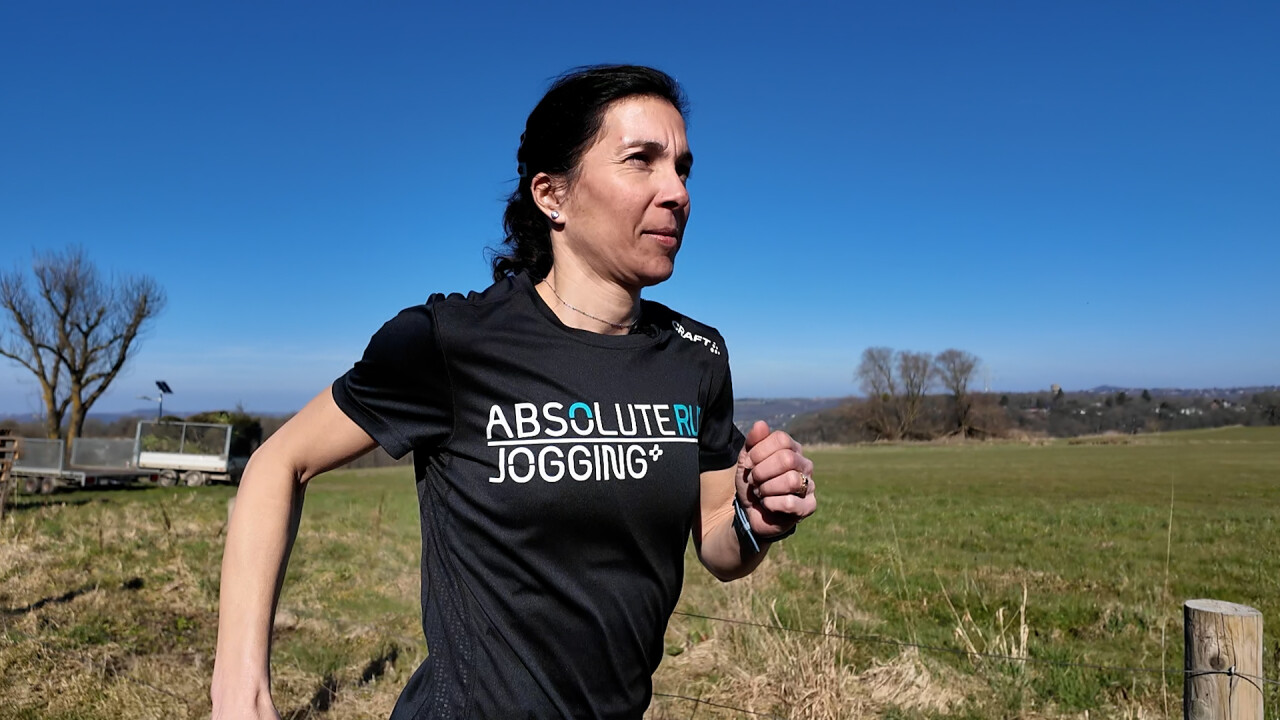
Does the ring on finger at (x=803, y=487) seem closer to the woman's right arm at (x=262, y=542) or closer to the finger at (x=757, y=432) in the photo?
the finger at (x=757, y=432)

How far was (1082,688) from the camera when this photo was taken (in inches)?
210

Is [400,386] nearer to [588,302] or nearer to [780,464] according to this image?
[588,302]

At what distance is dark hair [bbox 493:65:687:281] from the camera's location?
1.69 meters

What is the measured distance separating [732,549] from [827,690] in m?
3.08

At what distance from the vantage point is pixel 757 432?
1.55m

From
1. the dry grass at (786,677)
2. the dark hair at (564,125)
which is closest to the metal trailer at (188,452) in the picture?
the dry grass at (786,677)

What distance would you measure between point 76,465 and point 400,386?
28.9 metres

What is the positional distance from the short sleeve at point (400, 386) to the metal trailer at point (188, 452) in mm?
26524

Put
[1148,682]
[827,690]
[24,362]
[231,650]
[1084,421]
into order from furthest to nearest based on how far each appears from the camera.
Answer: [1084,421] → [24,362] → [1148,682] → [827,690] → [231,650]

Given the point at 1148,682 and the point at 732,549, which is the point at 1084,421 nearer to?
the point at 1148,682

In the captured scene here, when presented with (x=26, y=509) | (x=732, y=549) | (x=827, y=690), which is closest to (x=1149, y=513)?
(x=827, y=690)

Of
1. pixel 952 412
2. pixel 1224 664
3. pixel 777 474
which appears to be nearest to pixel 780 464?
pixel 777 474

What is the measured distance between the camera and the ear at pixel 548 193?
5.73 feet

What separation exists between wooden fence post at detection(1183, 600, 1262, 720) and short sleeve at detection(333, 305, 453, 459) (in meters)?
2.69
